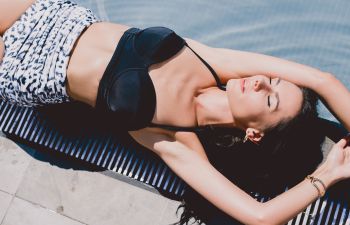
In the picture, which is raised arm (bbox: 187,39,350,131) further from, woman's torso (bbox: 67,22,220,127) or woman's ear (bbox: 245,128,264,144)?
woman's ear (bbox: 245,128,264,144)

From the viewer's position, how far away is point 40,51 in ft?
11.3

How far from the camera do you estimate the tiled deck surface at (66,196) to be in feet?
12.7

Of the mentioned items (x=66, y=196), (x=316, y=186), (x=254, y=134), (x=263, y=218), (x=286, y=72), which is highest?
(x=286, y=72)

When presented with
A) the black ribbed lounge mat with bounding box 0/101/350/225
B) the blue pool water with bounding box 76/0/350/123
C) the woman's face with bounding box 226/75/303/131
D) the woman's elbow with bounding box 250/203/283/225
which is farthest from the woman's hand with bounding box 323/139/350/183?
the black ribbed lounge mat with bounding box 0/101/350/225

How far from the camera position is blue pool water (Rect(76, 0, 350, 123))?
396 centimetres

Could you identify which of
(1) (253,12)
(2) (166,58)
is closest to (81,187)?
(2) (166,58)

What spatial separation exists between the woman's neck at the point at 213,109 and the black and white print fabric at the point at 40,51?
3.47 ft

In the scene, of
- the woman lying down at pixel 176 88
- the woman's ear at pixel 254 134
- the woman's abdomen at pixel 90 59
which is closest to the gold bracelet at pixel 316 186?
the woman lying down at pixel 176 88

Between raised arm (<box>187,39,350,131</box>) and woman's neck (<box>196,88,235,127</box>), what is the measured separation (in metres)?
0.20

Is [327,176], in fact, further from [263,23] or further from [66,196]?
[66,196]

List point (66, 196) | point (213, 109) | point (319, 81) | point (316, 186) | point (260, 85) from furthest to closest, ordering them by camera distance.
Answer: point (66, 196)
point (213, 109)
point (319, 81)
point (316, 186)
point (260, 85)

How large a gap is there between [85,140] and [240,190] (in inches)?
66.0

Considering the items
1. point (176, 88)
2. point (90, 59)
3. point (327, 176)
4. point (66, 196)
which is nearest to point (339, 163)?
point (327, 176)

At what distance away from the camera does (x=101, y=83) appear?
321cm
